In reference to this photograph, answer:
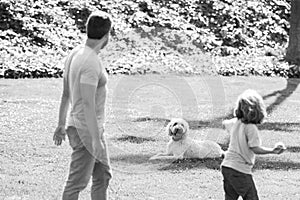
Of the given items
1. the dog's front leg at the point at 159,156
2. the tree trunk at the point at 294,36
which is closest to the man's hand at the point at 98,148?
the dog's front leg at the point at 159,156

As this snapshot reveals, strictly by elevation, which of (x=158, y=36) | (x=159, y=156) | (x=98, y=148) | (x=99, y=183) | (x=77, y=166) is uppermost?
(x=98, y=148)

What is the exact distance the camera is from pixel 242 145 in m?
4.83

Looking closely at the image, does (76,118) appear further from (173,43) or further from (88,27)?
(173,43)

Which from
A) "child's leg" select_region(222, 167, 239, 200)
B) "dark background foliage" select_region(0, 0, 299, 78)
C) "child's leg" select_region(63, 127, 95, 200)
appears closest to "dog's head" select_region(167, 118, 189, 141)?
"child's leg" select_region(222, 167, 239, 200)

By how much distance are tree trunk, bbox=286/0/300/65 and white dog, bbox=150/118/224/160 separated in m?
10.5

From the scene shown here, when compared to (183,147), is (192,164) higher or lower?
lower

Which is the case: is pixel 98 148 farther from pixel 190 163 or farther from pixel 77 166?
pixel 190 163

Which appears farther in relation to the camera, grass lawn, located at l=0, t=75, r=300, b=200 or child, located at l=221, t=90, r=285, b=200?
grass lawn, located at l=0, t=75, r=300, b=200

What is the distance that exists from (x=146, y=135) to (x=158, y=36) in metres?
11.1

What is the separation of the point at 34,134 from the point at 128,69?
286 inches

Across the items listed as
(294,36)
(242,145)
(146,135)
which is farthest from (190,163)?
(294,36)

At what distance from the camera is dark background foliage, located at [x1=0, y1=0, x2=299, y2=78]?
16547 mm

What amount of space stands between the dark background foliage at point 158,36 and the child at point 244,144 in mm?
10410

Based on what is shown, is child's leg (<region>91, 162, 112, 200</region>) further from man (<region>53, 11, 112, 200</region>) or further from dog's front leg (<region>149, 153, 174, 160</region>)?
dog's front leg (<region>149, 153, 174, 160</region>)
